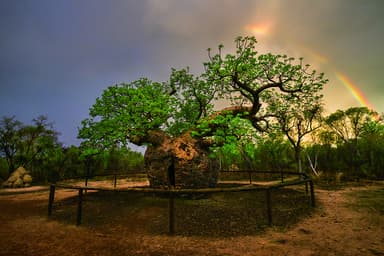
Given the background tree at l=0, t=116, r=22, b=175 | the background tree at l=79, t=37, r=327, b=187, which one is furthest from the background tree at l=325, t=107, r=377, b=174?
the background tree at l=0, t=116, r=22, b=175

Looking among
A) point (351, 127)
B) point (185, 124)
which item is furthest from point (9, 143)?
point (351, 127)

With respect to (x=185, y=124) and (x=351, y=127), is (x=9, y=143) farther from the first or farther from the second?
(x=351, y=127)

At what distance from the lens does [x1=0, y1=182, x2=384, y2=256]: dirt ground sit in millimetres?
4422

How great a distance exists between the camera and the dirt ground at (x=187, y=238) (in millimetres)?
4422

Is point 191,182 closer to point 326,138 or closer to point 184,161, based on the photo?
point 184,161

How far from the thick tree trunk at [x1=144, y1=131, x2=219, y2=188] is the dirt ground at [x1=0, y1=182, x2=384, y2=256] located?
11.8 ft

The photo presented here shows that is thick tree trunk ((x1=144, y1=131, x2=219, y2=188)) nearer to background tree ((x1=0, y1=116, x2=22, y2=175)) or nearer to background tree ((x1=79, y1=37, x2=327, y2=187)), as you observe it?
background tree ((x1=79, y1=37, x2=327, y2=187))

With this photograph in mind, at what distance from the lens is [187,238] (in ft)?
17.1

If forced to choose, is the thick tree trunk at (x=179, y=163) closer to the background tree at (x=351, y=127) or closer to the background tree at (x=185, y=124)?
the background tree at (x=185, y=124)

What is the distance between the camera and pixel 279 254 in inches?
164

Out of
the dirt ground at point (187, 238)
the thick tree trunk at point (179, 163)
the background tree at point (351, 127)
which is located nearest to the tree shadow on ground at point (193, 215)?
the dirt ground at point (187, 238)

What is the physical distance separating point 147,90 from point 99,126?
10.0 feet

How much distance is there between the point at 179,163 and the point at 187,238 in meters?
5.60

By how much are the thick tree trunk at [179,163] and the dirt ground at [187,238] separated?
360 centimetres
